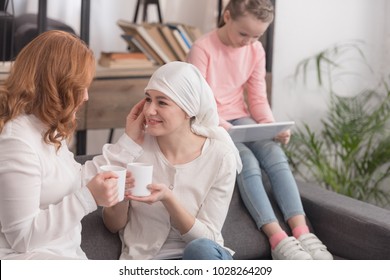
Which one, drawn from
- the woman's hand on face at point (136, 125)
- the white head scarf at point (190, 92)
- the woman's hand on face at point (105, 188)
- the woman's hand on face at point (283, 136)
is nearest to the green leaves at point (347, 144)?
the woman's hand on face at point (283, 136)

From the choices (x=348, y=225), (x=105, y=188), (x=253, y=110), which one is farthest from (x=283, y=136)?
(x=105, y=188)

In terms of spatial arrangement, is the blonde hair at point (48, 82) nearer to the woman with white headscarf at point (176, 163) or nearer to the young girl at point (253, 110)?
the woman with white headscarf at point (176, 163)

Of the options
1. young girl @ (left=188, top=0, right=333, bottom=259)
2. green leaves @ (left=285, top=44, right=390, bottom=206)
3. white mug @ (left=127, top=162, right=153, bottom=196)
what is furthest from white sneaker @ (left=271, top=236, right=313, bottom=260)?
green leaves @ (left=285, top=44, right=390, bottom=206)

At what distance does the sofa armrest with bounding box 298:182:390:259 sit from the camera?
253 cm

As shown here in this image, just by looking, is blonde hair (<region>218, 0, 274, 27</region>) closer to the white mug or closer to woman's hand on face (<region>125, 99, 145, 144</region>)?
woman's hand on face (<region>125, 99, 145, 144</region>)

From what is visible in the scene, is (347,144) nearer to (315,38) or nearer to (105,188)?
(315,38)

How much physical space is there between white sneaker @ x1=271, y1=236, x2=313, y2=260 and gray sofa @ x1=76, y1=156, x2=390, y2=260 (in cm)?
8

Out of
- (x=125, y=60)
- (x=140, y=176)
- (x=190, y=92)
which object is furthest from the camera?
(x=125, y=60)

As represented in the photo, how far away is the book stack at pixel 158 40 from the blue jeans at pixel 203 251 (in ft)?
5.94

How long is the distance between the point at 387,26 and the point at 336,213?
74.5 inches

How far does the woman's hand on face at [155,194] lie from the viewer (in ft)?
6.66

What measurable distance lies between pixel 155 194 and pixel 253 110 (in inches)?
44.8

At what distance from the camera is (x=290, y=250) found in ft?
8.34

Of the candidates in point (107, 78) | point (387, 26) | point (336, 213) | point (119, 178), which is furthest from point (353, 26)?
point (119, 178)
